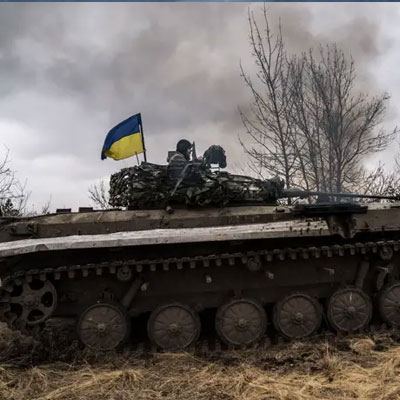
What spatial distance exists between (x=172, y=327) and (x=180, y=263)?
3.40ft

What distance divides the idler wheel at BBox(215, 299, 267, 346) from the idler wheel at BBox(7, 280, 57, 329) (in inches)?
98.5

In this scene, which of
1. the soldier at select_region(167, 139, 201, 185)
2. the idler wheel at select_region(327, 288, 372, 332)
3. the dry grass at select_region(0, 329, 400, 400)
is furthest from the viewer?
the soldier at select_region(167, 139, 201, 185)

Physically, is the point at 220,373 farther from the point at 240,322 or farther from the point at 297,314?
the point at 297,314

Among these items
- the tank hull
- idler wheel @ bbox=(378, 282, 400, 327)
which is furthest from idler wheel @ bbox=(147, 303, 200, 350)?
idler wheel @ bbox=(378, 282, 400, 327)

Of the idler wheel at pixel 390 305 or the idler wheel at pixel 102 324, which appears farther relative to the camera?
the idler wheel at pixel 390 305

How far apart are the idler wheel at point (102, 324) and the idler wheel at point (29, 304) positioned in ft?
1.89

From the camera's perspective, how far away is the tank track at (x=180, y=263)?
7223mm

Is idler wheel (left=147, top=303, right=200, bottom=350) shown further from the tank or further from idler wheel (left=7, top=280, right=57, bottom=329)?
idler wheel (left=7, top=280, right=57, bottom=329)

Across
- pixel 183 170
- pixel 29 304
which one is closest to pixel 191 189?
pixel 183 170

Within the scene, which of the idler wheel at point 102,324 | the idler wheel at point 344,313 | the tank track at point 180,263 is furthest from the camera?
the idler wheel at point 344,313

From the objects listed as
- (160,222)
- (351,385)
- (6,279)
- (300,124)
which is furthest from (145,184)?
(300,124)

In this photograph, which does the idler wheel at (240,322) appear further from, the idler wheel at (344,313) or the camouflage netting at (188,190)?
the camouflage netting at (188,190)

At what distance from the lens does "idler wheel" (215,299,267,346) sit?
779cm

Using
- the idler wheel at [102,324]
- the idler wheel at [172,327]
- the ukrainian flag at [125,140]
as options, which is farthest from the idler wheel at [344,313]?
the ukrainian flag at [125,140]
